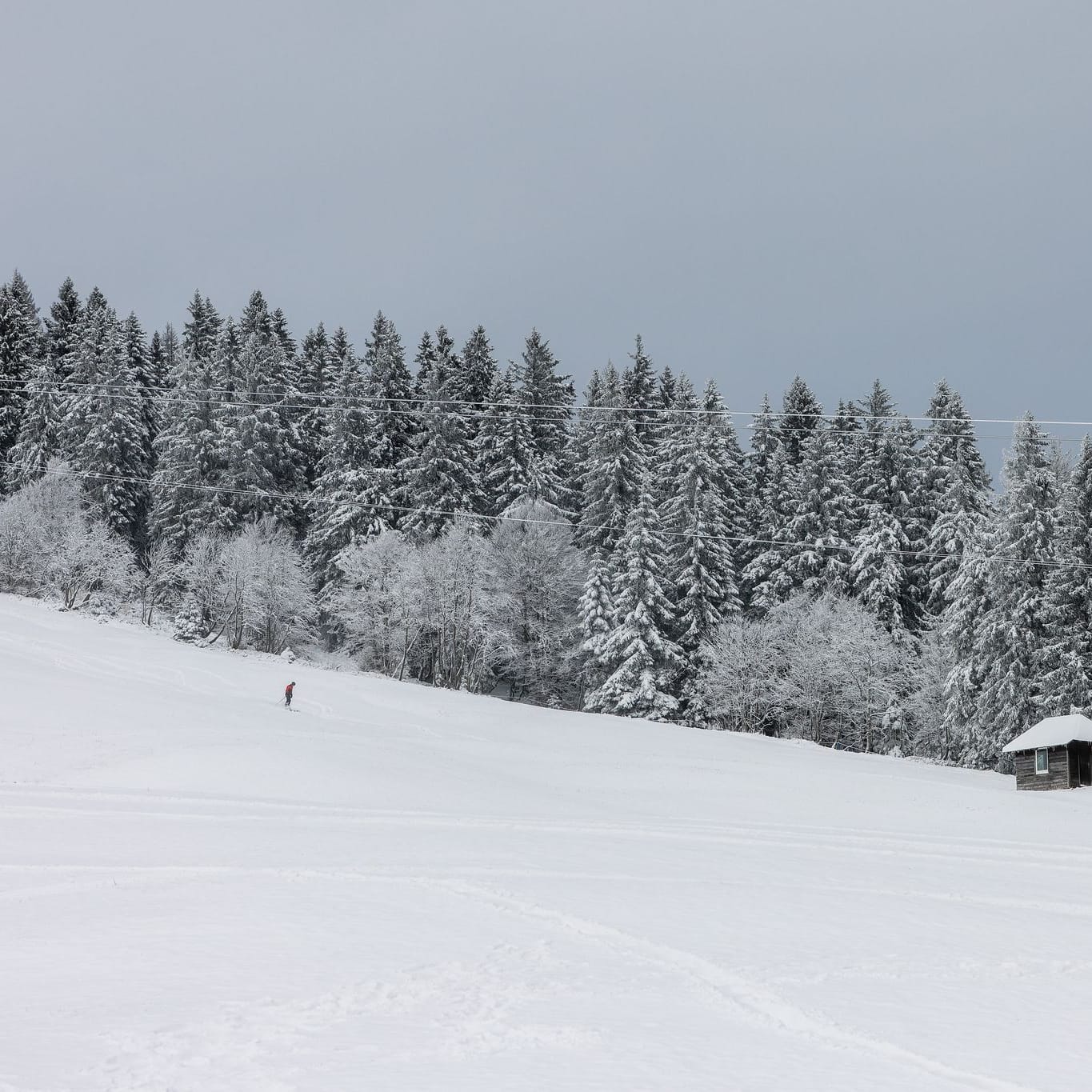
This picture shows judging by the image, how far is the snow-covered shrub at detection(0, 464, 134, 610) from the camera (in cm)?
6138

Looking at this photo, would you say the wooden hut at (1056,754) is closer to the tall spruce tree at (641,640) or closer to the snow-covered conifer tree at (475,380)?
the tall spruce tree at (641,640)

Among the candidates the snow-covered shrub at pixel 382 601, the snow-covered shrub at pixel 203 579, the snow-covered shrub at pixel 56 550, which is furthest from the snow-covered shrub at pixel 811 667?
the snow-covered shrub at pixel 56 550

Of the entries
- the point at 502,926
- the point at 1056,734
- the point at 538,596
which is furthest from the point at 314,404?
the point at 502,926

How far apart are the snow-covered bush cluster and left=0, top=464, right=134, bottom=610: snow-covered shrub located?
0.16m

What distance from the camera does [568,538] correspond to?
65.9 meters

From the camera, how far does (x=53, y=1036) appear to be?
8484mm

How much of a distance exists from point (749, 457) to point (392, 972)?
227 feet

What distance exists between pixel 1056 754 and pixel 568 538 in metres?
32.6

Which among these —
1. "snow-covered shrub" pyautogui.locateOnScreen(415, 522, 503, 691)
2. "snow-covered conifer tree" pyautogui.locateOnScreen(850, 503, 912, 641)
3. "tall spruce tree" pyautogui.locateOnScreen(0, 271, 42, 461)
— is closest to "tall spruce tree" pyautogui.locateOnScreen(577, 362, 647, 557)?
"snow-covered shrub" pyautogui.locateOnScreen(415, 522, 503, 691)

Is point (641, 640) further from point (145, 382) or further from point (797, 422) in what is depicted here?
point (145, 382)

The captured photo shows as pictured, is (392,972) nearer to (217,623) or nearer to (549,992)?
(549,992)

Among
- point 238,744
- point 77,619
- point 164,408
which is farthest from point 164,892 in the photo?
point 164,408

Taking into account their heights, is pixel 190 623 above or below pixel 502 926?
above

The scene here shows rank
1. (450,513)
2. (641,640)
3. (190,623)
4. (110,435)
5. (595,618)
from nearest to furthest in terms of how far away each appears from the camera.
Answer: (641,640)
(190,623)
(595,618)
(450,513)
(110,435)
